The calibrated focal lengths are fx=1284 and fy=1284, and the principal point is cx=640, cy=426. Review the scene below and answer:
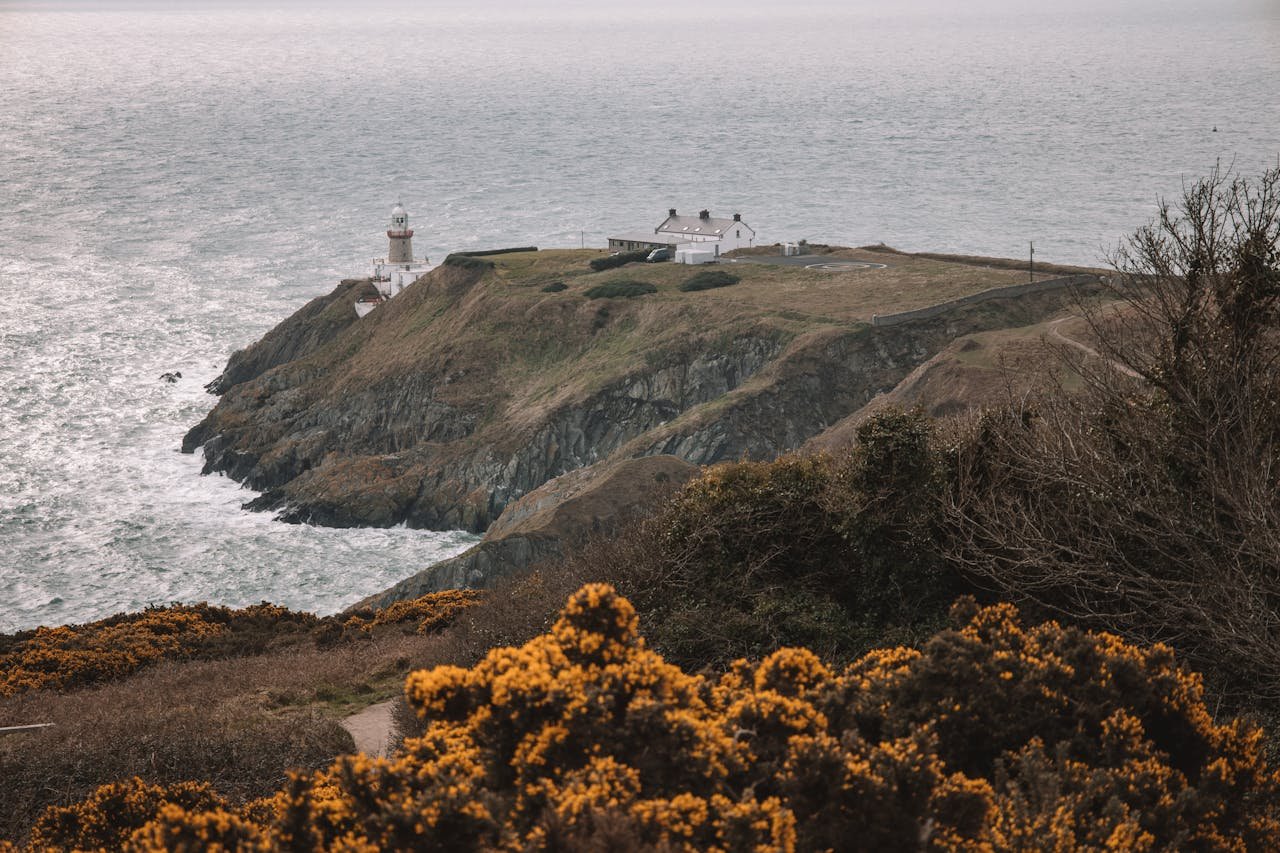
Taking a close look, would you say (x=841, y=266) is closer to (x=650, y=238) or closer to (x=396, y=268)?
(x=650, y=238)

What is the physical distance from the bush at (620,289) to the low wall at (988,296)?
18961 millimetres

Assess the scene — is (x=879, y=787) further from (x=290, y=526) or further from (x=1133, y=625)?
(x=290, y=526)

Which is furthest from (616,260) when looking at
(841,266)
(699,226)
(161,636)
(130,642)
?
(130,642)

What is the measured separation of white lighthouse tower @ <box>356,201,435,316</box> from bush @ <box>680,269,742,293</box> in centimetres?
3037

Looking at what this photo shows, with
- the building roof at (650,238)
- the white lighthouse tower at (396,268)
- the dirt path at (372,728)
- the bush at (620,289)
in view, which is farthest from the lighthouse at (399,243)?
the dirt path at (372,728)

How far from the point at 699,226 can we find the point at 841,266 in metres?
20.9

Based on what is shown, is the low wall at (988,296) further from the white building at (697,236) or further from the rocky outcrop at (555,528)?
the white building at (697,236)

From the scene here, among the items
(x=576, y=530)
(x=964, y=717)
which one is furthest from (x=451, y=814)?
(x=576, y=530)

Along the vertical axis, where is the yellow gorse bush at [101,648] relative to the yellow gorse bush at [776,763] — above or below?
below

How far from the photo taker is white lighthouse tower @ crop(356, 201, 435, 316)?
354ft

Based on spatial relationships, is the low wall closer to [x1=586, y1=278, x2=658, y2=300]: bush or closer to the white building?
[x1=586, y1=278, x2=658, y2=300]: bush

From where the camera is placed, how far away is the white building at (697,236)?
354 ft

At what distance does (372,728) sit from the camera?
2708 centimetres

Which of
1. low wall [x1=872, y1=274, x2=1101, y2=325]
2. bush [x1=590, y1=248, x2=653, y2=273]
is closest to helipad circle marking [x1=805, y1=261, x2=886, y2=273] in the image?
bush [x1=590, y1=248, x2=653, y2=273]
